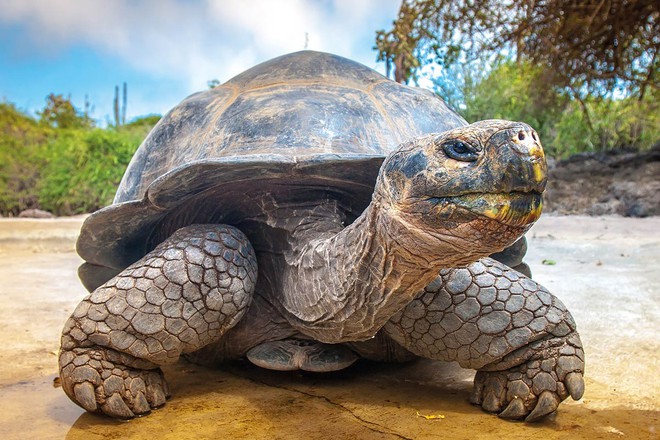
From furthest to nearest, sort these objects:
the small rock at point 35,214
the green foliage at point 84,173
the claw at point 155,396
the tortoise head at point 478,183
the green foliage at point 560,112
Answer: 1. the green foliage at point 84,173
2. the small rock at point 35,214
3. the green foliage at point 560,112
4. the claw at point 155,396
5. the tortoise head at point 478,183

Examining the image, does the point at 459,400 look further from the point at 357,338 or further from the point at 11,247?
the point at 11,247

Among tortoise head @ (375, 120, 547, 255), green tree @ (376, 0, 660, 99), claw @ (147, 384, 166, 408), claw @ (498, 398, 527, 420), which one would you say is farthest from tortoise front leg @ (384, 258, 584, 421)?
green tree @ (376, 0, 660, 99)

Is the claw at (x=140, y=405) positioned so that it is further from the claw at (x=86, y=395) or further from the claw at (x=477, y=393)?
the claw at (x=477, y=393)

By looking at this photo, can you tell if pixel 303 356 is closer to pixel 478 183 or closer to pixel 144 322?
pixel 144 322

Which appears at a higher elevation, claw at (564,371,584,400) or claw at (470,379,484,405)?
claw at (564,371,584,400)

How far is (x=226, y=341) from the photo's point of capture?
2.40 meters

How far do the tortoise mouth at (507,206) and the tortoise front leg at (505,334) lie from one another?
795mm

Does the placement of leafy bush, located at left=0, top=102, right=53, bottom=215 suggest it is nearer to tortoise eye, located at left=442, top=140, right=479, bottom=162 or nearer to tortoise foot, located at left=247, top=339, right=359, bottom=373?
Answer: tortoise foot, located at left=247, top=339, right=359, bottom=373

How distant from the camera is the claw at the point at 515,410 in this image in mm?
1969

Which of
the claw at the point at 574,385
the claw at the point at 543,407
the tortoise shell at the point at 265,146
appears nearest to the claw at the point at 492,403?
the claw at the point at 543,407

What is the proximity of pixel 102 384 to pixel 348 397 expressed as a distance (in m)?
0.80

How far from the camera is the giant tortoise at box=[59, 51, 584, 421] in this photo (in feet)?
4.38

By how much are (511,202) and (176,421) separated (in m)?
1.30

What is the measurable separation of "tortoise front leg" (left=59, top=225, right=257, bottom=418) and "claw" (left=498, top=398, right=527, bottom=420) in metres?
0.90
